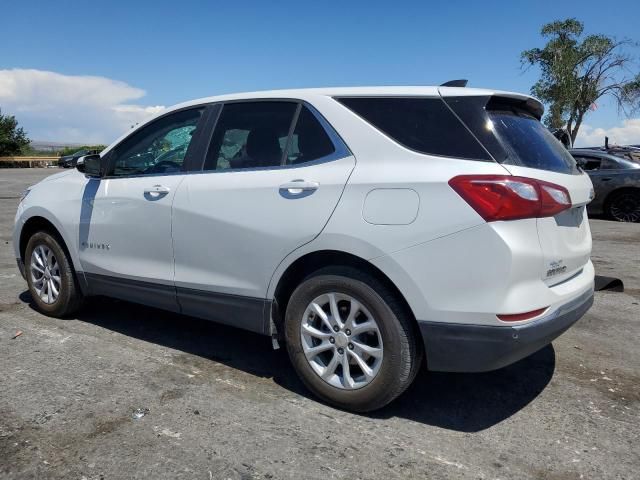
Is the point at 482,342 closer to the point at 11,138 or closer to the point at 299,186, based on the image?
the point at 299,186

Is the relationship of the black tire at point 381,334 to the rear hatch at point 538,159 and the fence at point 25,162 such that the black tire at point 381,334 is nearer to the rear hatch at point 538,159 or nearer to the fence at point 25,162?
the rear hatch at point 538,159

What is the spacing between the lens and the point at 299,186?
3184 millimetres

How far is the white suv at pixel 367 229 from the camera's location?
2.71m

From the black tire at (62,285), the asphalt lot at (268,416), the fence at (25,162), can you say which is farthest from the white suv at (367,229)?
the fence at (25,162)

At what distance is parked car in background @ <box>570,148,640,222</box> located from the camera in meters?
11.5

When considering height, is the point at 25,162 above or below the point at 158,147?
below

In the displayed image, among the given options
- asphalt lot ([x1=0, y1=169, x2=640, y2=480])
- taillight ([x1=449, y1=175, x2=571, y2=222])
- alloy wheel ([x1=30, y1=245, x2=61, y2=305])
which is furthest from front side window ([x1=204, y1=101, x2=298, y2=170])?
alloy wheel ([x1=30, y1=245, x2=61, y2=305])

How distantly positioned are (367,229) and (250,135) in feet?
3.96

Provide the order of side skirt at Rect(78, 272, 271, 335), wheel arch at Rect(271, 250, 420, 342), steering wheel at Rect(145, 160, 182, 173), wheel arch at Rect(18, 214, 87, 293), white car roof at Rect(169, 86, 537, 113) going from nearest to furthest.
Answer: wheel arch at Rect(271, 250, 420, 342)
white car roof at Rect(169, 86, 537, 113)
side skirt at Rect(78, 272, 271, 335)
steering wheel at Rect(145, 160, 182, 173)
wheel arch at Rect(18, 214, 87, 293)

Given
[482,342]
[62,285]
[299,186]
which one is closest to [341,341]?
[482,342]

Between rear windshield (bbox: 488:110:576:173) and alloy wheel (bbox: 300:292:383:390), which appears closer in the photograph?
rear windshield (bbox: 488:110:576:173)

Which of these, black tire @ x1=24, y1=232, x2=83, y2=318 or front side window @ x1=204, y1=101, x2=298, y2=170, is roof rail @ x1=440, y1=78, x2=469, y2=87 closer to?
front side window @ x1=204, y1=101, x2=298, y2=170

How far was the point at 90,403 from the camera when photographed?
320 cm

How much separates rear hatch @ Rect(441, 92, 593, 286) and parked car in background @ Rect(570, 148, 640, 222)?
30.0 feet
